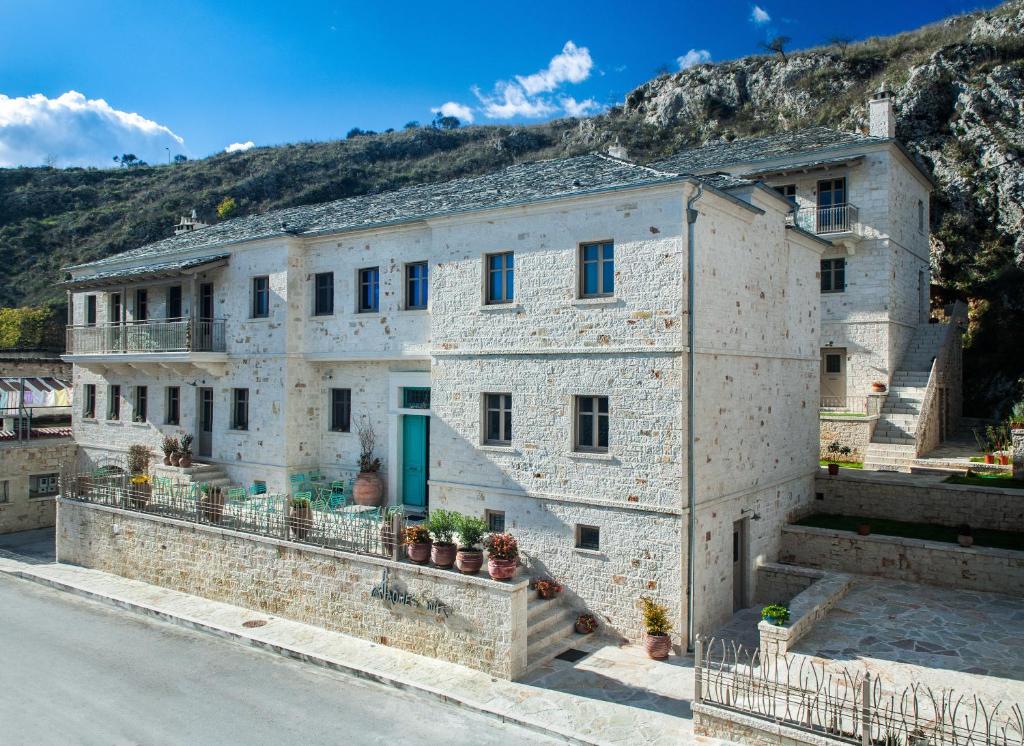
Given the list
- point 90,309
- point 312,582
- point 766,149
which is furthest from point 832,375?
point 90,309

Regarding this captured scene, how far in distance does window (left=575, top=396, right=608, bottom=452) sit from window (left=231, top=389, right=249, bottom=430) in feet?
37.4

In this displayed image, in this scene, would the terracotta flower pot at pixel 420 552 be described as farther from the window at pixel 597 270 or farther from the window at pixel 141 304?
the window at pixel 141 304

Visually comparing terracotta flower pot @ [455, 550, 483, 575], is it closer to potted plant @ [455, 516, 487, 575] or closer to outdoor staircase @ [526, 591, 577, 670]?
potted plant @ [455, 516, 487, 575]

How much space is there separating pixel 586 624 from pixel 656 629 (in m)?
1.49

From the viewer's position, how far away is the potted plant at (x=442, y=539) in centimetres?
1370

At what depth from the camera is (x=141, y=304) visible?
24.5 metres

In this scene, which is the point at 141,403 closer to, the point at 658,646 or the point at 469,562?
the point at 469,562

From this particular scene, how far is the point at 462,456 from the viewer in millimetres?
16125

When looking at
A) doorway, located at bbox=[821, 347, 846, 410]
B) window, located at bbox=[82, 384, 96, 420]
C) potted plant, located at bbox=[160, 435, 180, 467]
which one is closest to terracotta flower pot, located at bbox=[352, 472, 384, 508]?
potted plant, located at bbox=[160, 435, 180, 467]

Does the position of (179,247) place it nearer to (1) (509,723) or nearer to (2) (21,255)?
(1) (509,723)

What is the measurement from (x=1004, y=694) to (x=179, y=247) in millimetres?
24859

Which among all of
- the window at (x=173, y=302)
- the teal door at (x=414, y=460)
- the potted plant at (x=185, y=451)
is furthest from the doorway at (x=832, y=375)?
the window at (x=173, y=302)

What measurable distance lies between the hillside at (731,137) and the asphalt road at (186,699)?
2880 cm

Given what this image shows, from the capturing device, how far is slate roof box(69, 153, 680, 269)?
14.9m
